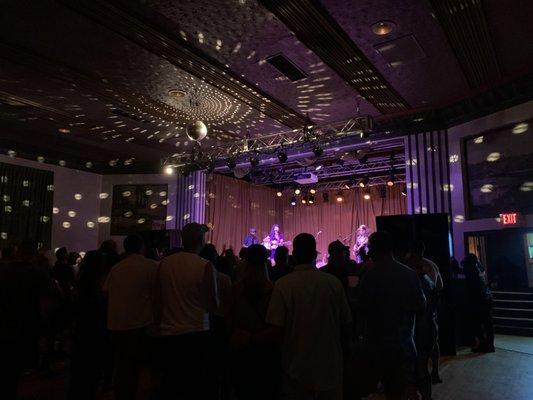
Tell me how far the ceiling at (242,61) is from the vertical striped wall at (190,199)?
8.60 ft

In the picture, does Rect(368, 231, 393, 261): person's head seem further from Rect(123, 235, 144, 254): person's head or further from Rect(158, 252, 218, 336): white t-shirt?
Rect(123, 235, 144, 254): person's head

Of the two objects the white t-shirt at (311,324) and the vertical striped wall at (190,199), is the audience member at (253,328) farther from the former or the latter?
the vertical striped wall at (190,199)

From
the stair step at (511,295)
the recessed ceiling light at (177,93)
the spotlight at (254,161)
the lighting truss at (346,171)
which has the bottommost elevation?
the stair step at (511,295)

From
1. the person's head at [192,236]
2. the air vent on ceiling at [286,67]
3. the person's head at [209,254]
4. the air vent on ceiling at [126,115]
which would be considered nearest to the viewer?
the person's head at [192,236]

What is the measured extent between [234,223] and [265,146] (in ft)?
18.0

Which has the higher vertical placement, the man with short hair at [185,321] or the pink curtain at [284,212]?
the pink curtain at [284,212]

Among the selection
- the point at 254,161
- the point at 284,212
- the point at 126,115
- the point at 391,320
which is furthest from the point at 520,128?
the point at 284,212

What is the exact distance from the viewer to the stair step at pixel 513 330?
7223 millimetres

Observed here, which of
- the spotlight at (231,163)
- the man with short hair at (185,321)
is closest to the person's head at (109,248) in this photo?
the man with short hair at (185,321)

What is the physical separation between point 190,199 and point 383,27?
7.43m

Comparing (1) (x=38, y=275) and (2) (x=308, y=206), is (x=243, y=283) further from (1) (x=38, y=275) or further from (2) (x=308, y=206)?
(2) (x=308, y=206)

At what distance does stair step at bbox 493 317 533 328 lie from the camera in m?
7.29

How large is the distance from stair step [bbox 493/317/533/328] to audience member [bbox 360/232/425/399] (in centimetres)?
597

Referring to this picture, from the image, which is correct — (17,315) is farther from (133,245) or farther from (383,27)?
(383,27)
